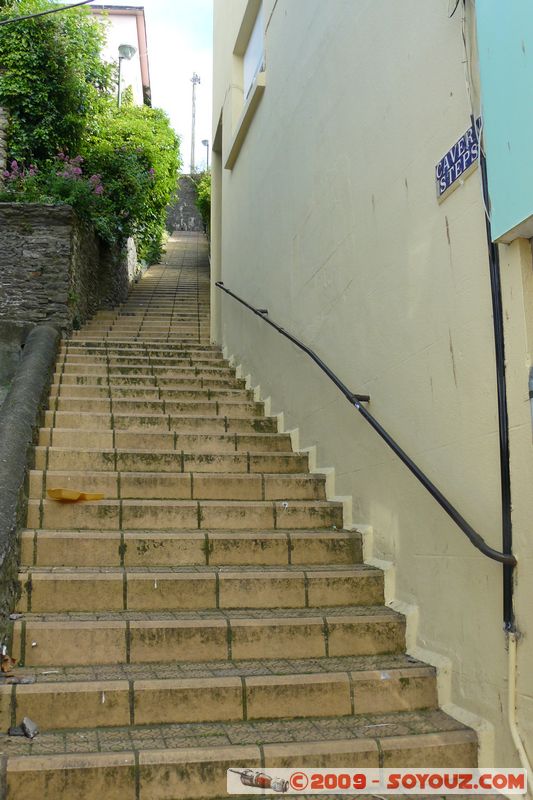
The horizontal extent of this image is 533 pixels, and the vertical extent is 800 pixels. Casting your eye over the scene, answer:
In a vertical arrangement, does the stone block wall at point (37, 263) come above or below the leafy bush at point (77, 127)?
below

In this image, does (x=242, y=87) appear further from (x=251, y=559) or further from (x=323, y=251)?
(x=251, y=559)

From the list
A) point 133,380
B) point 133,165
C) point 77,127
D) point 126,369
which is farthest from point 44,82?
point 133,380

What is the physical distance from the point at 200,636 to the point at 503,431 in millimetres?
1649

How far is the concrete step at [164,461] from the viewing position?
14.6 ft

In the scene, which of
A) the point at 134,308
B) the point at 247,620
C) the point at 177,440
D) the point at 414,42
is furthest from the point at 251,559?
the point at 134,308

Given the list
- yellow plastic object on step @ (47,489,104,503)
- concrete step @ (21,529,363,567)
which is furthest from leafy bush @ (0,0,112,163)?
concrete step @ (21,529,363,567)

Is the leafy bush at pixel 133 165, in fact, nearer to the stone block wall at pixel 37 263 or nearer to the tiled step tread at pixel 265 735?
the stone block wall at pixel 37 263

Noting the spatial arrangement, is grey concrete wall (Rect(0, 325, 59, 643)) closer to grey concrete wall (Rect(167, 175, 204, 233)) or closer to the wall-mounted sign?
the wall-mounted sign

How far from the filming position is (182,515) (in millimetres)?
3994

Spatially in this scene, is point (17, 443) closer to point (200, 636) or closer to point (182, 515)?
point (182, 515)

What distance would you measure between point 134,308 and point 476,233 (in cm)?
880

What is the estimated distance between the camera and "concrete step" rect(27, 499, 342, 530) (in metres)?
3.86

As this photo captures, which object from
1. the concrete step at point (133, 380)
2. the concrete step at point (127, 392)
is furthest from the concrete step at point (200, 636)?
the concrete step at point (133, 380)

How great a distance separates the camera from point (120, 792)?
233 cm
